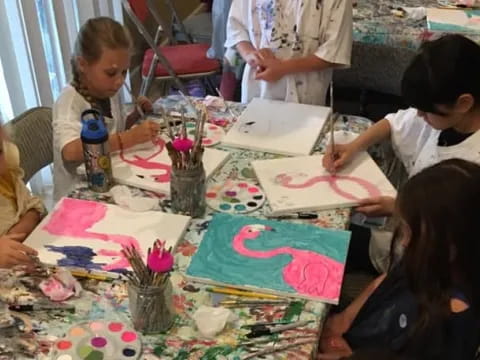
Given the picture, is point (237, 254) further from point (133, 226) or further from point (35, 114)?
point (35, 114)

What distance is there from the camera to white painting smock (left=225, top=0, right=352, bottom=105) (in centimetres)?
192

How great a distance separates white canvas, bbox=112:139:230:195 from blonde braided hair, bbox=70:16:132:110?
0.19m

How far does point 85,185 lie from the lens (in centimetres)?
145

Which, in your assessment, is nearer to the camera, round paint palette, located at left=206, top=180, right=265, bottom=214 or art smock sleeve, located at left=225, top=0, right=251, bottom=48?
round paint palette, located at left=206, top=180, right=265, bottom=214

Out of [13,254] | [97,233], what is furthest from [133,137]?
[13,254]

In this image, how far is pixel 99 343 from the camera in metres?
1.00

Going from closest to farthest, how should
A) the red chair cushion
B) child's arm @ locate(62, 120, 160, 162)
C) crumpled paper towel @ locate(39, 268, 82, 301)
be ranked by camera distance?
crumpled paper towel @ locate(39, 268, 82, 301), child's arm @ locate(62, 120, 160, 162), the red chair cushion

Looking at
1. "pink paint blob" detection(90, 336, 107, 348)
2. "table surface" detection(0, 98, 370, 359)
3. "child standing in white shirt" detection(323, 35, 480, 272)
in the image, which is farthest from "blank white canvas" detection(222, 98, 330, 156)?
"pink paint blob" detection(90, 336, 107, 348)

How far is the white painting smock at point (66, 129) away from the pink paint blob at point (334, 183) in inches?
19.5

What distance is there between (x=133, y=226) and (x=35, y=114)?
57cm

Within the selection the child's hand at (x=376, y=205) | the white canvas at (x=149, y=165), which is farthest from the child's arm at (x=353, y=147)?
the white canvas at (x=149, y=165)

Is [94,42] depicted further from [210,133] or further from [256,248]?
[256,248]

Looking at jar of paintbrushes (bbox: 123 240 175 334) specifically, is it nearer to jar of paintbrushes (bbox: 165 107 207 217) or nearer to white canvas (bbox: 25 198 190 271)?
white canvas (bbox: 25 198 190 271)

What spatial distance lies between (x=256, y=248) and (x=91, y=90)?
0.70 meters
